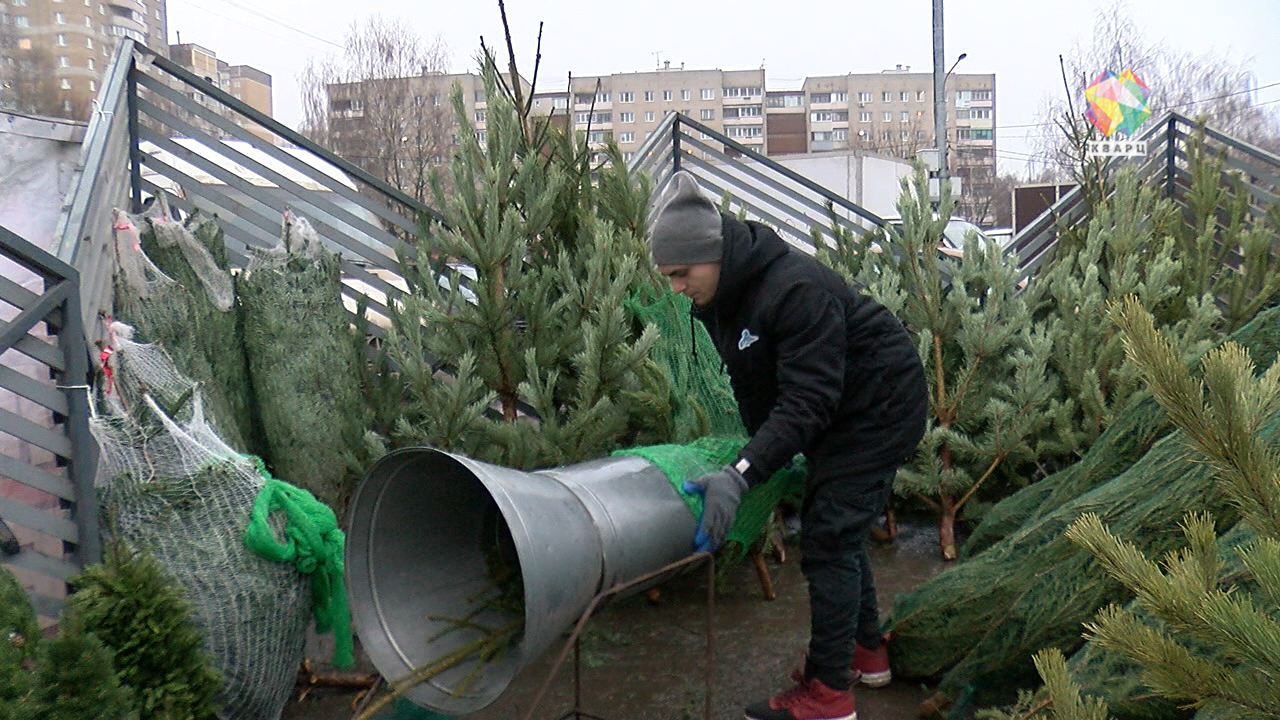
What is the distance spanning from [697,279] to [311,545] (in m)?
1.44

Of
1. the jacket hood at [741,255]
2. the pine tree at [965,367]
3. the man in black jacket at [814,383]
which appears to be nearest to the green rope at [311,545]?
the man in black jacket at [814,383]

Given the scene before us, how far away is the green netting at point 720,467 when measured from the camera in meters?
2.92

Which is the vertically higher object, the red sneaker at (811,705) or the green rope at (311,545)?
the green rope at (311,545)

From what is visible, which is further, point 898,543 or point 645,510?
point 898,543

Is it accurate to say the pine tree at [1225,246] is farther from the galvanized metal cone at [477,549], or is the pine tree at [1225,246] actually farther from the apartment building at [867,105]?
the apartment building at [867,105]

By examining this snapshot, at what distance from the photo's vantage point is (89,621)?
258 centimetres

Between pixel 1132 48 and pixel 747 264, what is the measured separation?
25.9 meters

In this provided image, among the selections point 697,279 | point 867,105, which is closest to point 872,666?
point 697,279

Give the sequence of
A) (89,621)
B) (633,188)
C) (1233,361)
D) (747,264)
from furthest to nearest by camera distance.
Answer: (633,188) → (747,264) → (89,621) → (1233,361)

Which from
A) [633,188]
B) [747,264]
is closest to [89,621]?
[747,264]

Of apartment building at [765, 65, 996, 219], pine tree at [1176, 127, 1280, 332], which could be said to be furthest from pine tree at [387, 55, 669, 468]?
apartment building at [765, 65, 996, 219]

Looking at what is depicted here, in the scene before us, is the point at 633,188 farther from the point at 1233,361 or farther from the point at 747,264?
the point at 1233,361

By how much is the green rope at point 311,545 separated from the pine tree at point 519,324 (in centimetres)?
108

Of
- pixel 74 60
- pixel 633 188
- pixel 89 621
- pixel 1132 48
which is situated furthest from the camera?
pixel 1132 48
